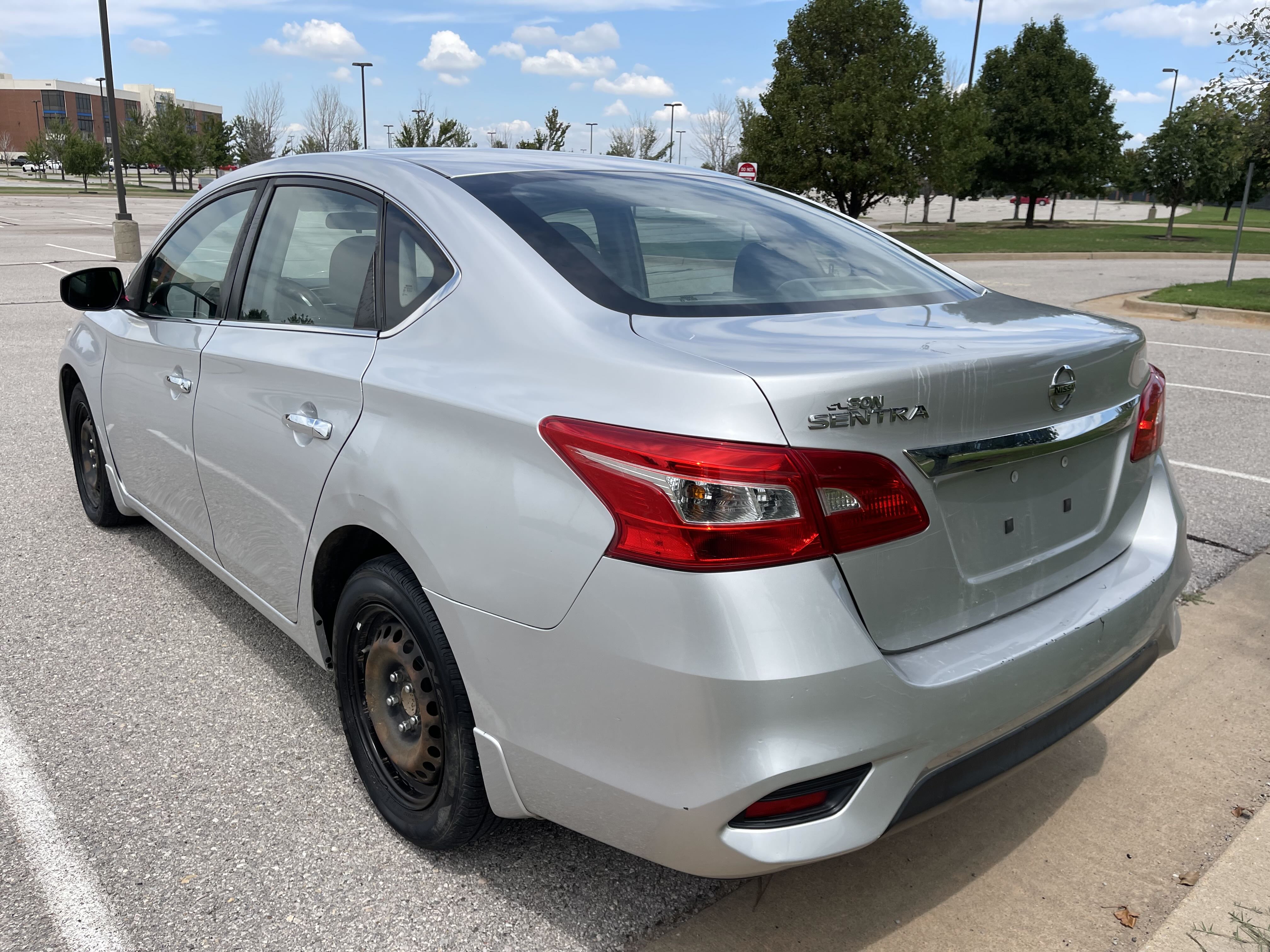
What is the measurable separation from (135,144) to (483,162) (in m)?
76.8

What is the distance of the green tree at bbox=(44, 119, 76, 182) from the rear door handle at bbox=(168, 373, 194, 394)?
Answer: 271ft

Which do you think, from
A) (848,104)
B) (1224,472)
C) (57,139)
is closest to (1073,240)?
(848,104)

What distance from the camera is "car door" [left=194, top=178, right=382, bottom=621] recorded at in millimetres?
2594

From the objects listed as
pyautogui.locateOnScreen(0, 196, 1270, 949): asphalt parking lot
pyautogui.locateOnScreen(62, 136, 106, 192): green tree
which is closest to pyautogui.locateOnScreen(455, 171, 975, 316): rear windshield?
pyautogui.locateOnScreen(0, 196, 1270, 949): asphalt parking lot

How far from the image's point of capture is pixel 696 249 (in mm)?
2729

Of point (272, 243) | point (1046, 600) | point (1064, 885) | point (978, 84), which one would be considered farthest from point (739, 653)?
point (978, 84)

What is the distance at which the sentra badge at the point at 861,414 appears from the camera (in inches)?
70.5

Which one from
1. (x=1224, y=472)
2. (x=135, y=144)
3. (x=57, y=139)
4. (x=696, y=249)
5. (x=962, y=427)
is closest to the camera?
(x=962, y=427)

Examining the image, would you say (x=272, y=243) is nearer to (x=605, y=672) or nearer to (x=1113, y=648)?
(x=605, y=672)

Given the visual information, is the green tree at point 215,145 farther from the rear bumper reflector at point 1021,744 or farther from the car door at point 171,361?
the rear bumper reflector at point 1021,744

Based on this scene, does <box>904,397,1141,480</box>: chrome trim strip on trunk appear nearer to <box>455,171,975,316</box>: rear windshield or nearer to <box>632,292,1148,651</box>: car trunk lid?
<box>632,292,1148,651</box>: car trunk lid

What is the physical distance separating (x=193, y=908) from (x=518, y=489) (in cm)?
132

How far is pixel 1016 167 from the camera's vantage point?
151ft

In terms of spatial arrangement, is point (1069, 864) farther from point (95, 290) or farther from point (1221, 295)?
point (1221, 295)
